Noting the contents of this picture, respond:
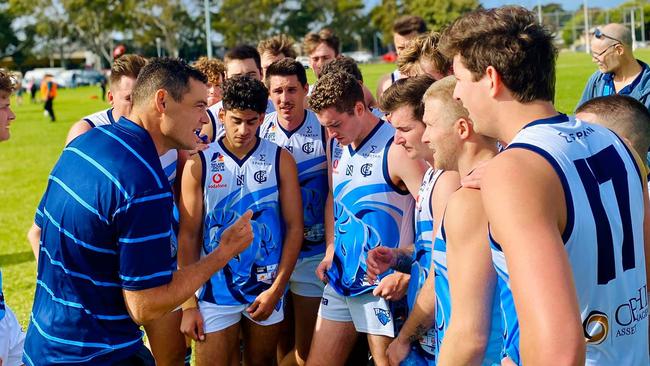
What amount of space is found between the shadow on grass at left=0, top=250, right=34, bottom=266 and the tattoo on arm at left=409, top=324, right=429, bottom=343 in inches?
293

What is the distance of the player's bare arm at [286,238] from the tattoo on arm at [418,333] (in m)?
1.20

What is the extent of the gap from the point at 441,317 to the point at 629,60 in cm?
496

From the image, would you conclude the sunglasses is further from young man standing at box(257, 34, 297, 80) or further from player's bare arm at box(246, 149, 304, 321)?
player's bare arm at box(246, 149, 304, 321)

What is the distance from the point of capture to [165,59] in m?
3.67

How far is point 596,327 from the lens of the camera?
2125 mm

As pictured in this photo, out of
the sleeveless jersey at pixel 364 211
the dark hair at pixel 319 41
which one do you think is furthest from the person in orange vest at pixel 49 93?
the sleeveless jersey at pixel 364 211

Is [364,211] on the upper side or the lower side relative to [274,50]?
lower

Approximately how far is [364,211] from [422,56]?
1.29 m

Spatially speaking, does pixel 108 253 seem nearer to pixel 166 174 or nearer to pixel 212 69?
pixel 166 174

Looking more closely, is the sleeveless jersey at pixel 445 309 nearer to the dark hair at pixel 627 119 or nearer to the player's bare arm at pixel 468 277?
the player's bare arm at pixel 468 277

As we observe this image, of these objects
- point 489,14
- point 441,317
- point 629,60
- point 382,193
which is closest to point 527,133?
point 489,14

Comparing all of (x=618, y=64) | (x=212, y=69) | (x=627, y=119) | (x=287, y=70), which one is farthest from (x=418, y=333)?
(x=618, y=64)

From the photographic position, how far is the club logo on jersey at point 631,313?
2.17m

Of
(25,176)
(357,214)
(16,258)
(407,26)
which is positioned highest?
(407,26)
